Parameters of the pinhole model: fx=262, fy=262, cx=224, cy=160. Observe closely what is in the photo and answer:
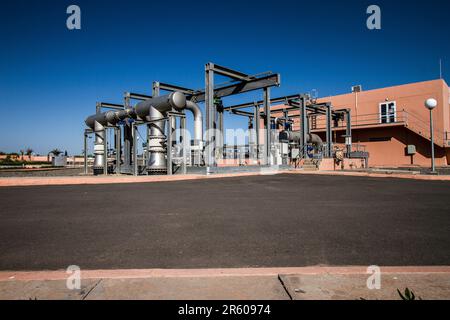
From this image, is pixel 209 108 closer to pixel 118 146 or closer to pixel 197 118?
pixel 197 118

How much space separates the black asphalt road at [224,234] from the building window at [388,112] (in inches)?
865

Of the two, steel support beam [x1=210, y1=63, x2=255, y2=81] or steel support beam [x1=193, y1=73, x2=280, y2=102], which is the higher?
steel support beam [x1=210, y1=63, x2=255, y2=81]

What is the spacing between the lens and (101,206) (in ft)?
17.7

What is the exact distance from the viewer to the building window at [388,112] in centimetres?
2389

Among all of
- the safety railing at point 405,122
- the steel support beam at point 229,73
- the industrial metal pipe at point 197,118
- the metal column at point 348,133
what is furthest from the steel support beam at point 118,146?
the safety railing at point 405,122

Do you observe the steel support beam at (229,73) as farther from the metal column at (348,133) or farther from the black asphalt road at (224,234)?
the metal column at (348,133)

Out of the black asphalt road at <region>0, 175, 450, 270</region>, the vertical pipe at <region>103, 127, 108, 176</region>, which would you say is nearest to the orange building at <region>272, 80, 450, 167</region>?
the vertical pipe at <region>103, 127, 108, 176</region>

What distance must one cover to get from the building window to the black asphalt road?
72.1 feet

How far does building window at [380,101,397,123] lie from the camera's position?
23891 mm

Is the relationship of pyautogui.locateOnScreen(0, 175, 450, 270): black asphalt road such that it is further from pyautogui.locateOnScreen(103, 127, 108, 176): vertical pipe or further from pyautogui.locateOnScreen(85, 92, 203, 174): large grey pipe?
pyautogui.locateOnScreen(103, 127, 108, 176): vertical pipe

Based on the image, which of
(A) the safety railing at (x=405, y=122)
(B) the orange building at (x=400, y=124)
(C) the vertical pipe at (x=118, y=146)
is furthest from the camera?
(B) the orange building at (x=400, y=124)
